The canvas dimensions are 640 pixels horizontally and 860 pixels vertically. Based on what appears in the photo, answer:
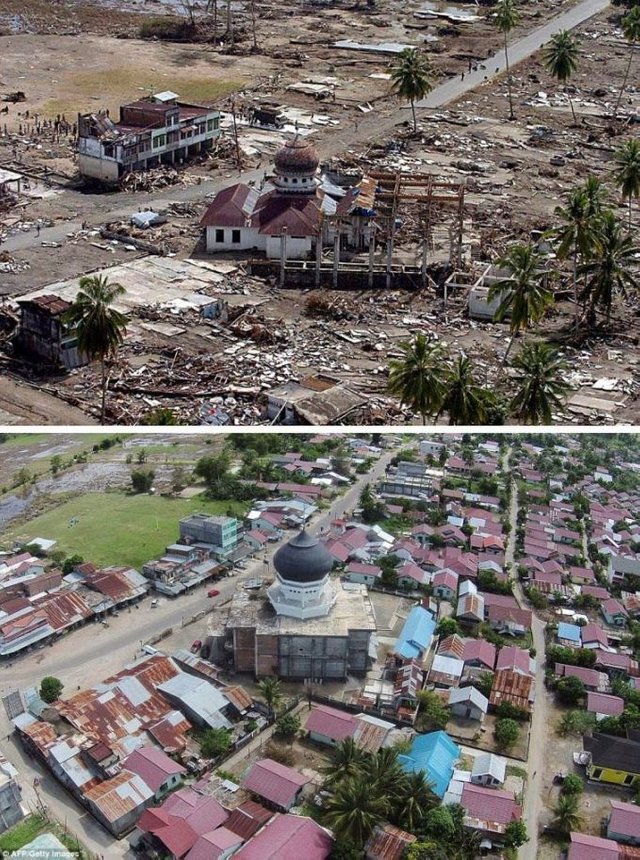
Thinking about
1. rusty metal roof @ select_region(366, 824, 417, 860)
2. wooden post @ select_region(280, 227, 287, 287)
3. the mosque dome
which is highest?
the mosque dome

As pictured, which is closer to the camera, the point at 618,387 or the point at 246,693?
the point at 246,693

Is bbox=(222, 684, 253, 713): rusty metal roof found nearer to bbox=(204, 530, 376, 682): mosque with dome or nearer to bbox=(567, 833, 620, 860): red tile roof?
bbox=(204, 530, 376, 682): mosque with dome

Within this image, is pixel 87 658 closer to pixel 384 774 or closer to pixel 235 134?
pixel 384 774

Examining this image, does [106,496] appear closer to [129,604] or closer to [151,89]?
[129,604]

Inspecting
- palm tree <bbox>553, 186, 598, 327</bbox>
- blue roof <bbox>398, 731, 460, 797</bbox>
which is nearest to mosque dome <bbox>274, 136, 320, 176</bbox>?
palm tree <bbox>553, 186, 598, 327</bbox>

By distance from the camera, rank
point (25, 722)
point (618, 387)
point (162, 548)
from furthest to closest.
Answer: point (618, 387) < point (162, 548) < point (25, 722)

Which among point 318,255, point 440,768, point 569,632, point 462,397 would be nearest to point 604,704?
point 569,632

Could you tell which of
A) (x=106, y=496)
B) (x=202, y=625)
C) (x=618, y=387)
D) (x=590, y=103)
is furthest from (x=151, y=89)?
(x=202, y=625)
